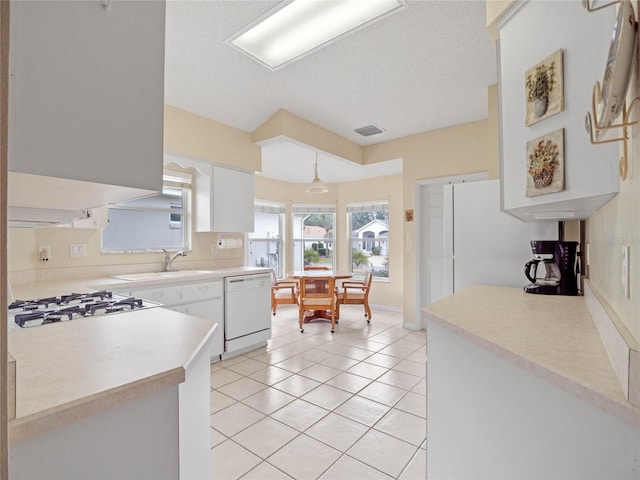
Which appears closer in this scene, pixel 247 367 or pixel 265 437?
pixel 265 437

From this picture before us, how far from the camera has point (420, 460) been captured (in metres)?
1.76

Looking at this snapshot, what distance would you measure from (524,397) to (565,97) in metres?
1.01

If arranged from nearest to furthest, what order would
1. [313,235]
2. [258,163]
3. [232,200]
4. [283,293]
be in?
[232,200], [258,163], [283,293], [313,235]

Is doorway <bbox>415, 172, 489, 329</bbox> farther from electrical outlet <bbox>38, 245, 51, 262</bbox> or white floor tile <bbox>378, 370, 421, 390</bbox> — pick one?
electrical outlet <bbox>38, 245, 51, 262</bbox>

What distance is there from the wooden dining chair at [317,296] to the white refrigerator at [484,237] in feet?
6.94

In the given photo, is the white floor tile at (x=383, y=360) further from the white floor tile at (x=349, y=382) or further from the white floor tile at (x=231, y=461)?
the white floor tile at (x=231, y=461)

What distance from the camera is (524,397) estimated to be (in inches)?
37.4

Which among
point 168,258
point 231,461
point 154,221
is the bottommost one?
point 231,461

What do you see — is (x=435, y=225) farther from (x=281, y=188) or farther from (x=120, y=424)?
(x=120, y=424)

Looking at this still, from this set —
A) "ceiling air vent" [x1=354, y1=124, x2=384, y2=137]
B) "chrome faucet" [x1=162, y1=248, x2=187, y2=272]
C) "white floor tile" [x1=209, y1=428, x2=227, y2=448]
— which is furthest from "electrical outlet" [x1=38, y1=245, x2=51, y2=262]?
"ceiling air vent" [x1=354, y1=124, x2=384, y2=137]

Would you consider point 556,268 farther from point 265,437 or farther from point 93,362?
point 93,362

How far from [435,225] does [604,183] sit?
350 centimetres

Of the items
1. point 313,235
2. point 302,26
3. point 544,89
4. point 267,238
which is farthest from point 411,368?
point 313,235

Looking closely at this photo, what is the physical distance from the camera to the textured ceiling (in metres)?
2.19
